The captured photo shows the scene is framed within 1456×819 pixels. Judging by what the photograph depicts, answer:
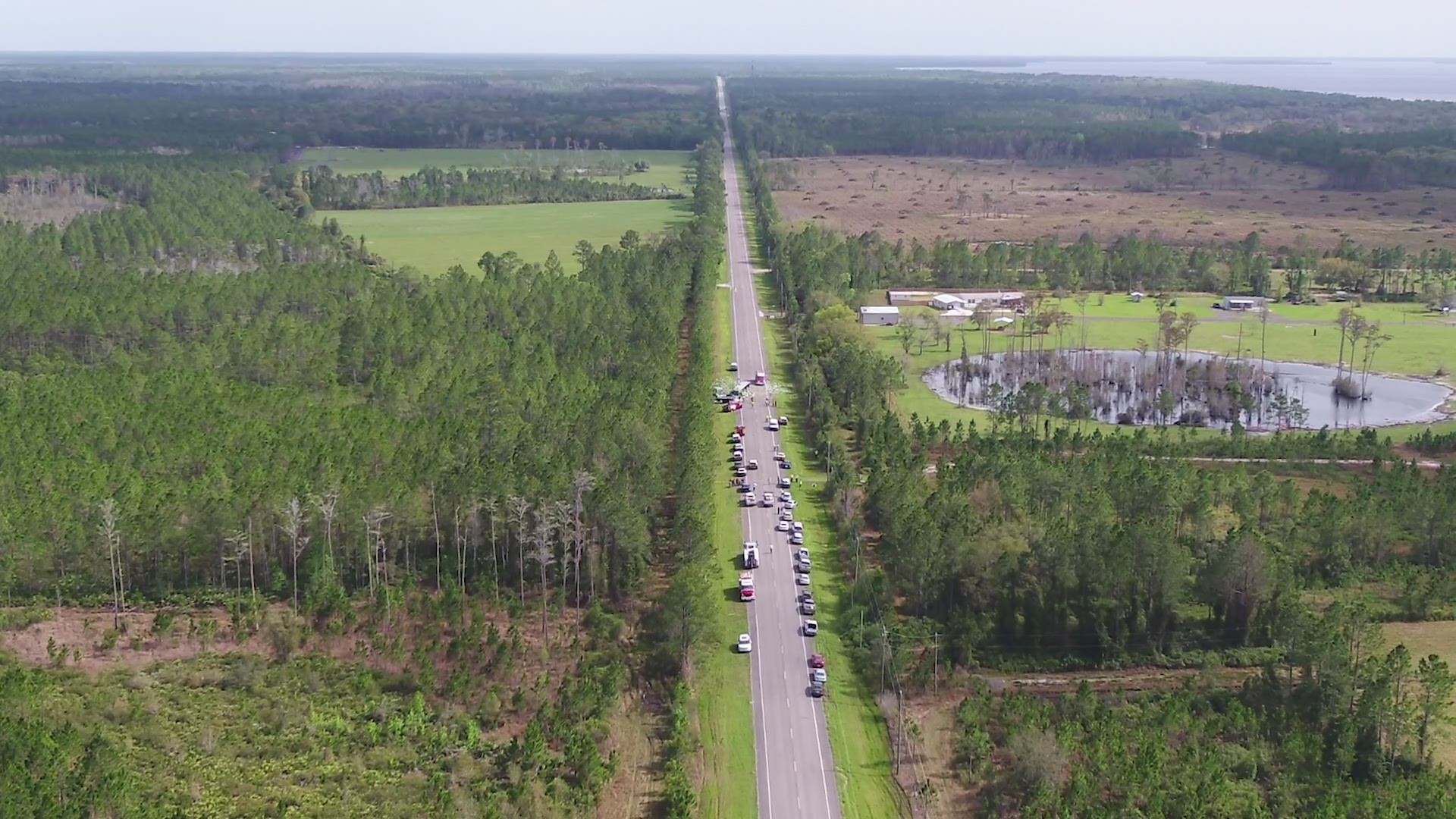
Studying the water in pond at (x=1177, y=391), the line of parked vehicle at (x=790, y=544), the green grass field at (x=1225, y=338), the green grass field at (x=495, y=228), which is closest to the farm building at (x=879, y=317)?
the green grass field at (x=1225, y=338)

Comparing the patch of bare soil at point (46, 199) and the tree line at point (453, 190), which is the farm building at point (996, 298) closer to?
the tree line at point (453, 190)

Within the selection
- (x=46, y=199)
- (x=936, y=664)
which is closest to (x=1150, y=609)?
(x=936, y=664)

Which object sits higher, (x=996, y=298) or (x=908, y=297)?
(x=996, y=298)

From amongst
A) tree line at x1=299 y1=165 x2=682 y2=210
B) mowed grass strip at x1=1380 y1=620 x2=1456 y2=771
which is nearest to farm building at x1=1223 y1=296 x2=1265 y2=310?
mowed grass strip at x1=1380 y1=620 x2=1456 y2=771

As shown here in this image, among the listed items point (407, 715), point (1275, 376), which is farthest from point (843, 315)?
point (407, 715)

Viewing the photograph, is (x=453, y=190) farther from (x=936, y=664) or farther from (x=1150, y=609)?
(x=936, y=664)

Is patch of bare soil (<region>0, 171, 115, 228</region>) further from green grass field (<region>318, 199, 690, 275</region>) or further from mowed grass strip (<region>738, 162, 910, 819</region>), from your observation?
mowed grass strip (<region>738, 162, 910, 819</region>)
